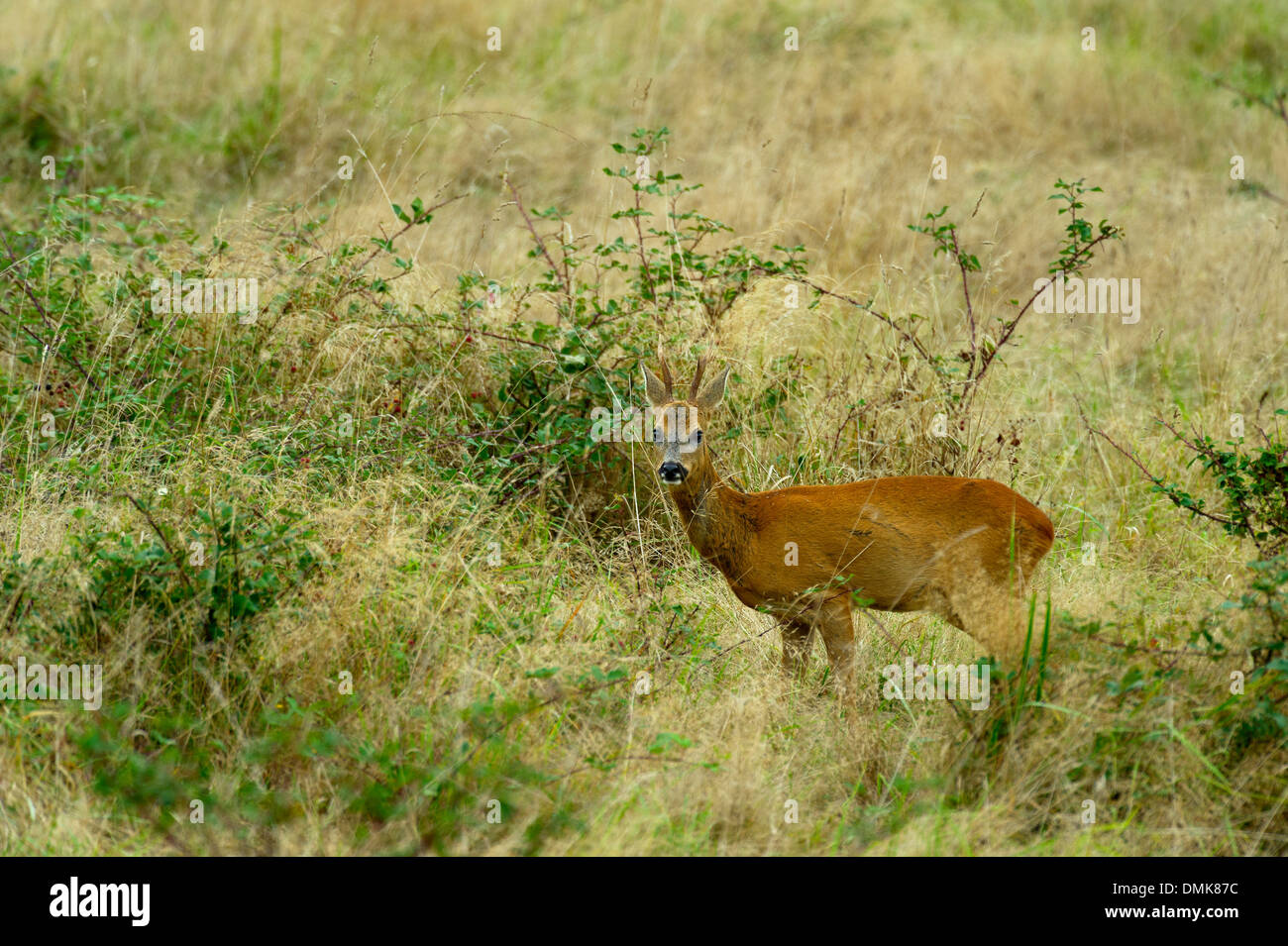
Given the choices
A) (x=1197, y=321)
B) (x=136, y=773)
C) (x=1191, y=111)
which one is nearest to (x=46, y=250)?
(x=136, y=773)

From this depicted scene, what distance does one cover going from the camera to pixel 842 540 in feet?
15.9

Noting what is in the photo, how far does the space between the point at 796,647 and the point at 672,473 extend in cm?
86

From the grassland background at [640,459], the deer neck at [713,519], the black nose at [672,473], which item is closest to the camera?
the grassland background at [640,459]

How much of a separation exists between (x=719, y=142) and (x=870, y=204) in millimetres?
1680

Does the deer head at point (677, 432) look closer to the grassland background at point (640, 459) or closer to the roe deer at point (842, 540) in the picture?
the roe deer at point (842, 540)

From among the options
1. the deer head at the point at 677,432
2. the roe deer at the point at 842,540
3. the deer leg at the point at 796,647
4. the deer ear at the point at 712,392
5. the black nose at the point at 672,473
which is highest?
the deer ear at the point at 712,392

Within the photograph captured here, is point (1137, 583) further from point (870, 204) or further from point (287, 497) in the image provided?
point (870, 204)

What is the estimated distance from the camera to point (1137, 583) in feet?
17.2

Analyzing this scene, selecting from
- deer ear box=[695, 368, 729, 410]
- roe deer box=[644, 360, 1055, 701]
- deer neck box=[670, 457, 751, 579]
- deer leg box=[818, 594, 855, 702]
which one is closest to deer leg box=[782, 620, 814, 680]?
roe deer box=[644, 360, 1055, 701]

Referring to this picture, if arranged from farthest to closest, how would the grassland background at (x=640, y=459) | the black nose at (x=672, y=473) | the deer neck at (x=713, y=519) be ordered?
the deer neck at (x=713, y=519) → the black nose at (x=672, y=473) → the grassland background at (x=640, y=459)

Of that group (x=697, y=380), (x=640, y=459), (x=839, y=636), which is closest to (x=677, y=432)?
(x=697, y=380)

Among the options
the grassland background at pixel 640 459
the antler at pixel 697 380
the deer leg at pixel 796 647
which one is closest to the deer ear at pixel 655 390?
the antler at pixel 697 380

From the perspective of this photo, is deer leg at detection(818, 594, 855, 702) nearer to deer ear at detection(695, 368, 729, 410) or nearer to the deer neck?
the deer neck

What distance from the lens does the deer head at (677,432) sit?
15.5 feet
